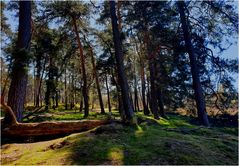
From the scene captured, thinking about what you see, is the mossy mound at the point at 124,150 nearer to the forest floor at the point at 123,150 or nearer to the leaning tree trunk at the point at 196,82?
the forest floor at the point at 123,150

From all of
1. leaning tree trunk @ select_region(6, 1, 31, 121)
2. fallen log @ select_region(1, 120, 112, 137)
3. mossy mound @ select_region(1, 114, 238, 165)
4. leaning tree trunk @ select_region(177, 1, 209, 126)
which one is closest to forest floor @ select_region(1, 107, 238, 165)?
mossy mound @ select_region(1, 114, 238, 165)

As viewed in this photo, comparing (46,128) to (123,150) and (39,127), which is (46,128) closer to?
(39,127)

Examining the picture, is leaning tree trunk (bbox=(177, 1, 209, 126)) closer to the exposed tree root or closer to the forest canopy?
the forest canopy

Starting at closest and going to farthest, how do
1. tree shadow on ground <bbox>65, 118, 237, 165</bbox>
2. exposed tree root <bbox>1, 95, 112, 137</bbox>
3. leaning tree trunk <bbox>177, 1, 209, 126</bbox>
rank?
tree shadow on ground <bbox>65, 118, 237, 165</bbox> < exposed tree root <bbox>1, 95, 112, 137</bbox> < leaning tree trunk <bbox>177, 1, 209, 126</bbox>

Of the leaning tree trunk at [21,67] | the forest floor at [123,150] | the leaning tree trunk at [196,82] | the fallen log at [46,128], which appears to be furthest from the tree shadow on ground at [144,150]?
the leaning tree trunk at [196,82]

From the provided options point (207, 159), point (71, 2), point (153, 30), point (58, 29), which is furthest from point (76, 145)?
point (58, 29)

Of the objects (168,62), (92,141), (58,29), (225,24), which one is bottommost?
(92,141)

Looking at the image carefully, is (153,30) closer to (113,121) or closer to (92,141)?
(113,121)

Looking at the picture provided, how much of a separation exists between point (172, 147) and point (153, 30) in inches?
396

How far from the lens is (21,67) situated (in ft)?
23.9

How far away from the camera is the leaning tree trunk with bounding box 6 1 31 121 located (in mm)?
7250

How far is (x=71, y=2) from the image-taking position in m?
18.4

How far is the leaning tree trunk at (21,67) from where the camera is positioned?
7250 millimetres

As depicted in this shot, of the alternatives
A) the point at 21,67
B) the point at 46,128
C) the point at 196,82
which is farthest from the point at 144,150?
the point at 196,82
